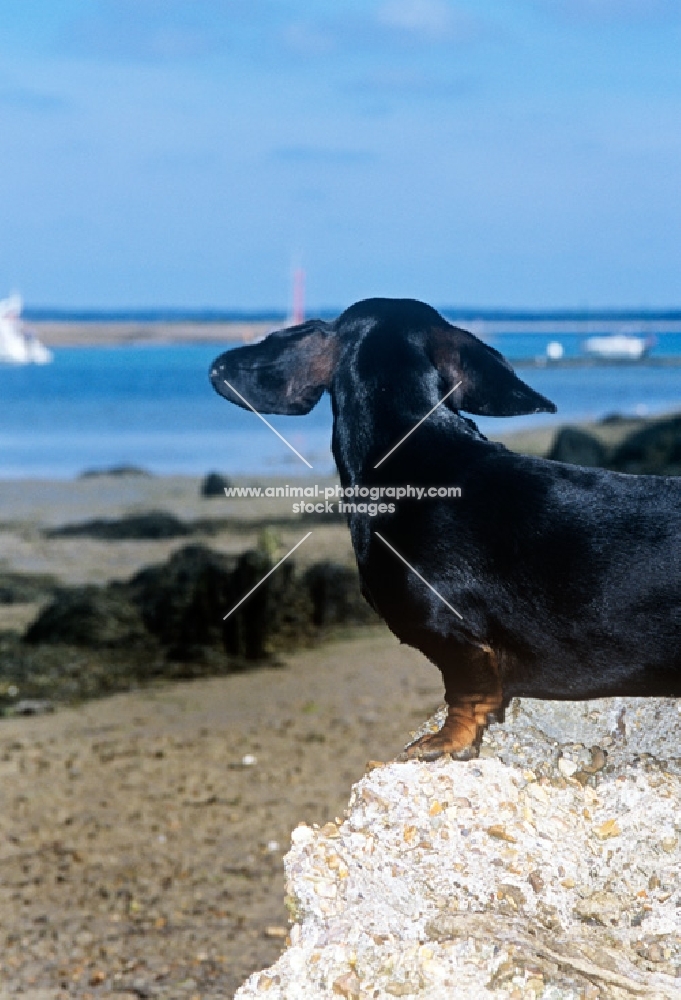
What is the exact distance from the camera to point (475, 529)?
153 inches

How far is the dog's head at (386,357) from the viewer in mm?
3865

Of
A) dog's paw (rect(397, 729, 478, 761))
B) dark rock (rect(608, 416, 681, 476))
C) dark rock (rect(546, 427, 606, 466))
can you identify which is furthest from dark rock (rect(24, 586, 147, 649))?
dog's paw (rect(397, 729, 478, 761))

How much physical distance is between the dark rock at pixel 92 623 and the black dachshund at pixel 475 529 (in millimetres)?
10878

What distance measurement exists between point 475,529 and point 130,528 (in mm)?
16508

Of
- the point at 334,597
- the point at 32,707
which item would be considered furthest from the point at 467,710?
the point at 334,597

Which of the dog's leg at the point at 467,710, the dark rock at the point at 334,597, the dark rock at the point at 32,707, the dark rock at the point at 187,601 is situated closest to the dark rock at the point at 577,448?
the dark rock at the point at 334,597

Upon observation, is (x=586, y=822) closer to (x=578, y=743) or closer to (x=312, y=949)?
(x=578, y=743)

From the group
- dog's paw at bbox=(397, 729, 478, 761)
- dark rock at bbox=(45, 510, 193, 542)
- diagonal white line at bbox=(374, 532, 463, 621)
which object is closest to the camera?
diagonal white line at bbox=(374, 532, 463, 621)

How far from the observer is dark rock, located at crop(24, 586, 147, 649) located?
1464 cm

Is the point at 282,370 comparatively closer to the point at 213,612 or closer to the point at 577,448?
the point at 213,612

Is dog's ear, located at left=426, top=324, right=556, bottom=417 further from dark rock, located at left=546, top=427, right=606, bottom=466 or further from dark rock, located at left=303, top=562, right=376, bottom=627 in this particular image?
dark rock, located at left=546, top=427, right=606, bottom=466

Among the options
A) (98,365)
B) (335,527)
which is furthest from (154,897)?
(98,365)

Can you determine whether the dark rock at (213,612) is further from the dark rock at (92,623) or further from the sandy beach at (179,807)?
the sandy beach at (179,807)

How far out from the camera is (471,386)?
157 inches
